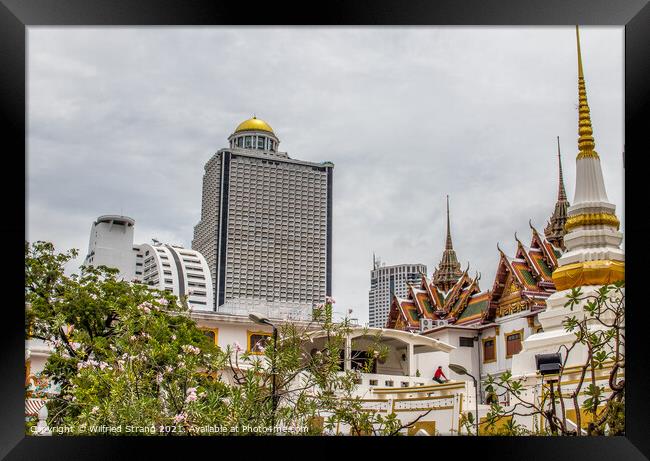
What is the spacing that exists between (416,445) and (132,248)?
13.2m

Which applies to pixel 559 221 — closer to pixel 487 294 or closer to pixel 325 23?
pixel 487 294

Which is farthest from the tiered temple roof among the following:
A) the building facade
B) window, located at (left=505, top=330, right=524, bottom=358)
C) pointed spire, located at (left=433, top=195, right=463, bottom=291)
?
pointed spire, located at (left=433, top=195, right=463, bottom=291)

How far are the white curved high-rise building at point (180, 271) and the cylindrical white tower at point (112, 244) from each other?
1.45m

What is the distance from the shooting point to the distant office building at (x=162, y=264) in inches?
607

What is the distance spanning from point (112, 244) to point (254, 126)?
15.7 ft

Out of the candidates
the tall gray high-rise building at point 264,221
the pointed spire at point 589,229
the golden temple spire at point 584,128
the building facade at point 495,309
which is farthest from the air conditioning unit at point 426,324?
the golden temple spire at point 584,128

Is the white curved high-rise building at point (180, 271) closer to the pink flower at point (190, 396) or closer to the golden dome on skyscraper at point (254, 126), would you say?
the golden dome on skyscraper at point (254, 126)

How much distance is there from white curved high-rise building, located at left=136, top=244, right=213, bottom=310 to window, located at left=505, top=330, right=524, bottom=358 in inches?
244

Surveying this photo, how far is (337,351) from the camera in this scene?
193 inches

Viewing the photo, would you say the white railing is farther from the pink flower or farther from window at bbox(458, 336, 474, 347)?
the pink flower

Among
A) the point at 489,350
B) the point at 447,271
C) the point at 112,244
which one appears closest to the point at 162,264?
the point at 112,244

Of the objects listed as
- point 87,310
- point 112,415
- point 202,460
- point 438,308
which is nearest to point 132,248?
point 87,310

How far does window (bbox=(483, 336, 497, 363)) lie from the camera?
1839 centimetres
